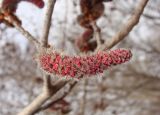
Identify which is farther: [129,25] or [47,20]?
[129,25]

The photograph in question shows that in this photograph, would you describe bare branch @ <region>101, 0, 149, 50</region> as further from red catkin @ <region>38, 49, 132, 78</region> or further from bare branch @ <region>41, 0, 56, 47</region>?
red catkin @ <region>38, 49, 132, 78</region>

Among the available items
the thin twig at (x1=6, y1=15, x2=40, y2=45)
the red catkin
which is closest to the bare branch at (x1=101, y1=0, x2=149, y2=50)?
the thin twig at (x1=6, y1=15, x2=40, y2=45)

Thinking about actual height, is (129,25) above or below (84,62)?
above

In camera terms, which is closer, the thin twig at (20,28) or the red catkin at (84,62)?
the red catkin at (84,62)

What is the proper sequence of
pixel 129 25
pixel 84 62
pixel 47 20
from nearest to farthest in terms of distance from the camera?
1. pixel 84 62
2. pixel 47 20
3. pixel 129 25

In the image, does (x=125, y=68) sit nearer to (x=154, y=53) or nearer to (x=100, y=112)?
(x=154, y=53)

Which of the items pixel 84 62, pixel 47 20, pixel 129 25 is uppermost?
pixel 129 25

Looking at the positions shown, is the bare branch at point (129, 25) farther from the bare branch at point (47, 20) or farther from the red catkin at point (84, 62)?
the red catkin at point (84, 62)

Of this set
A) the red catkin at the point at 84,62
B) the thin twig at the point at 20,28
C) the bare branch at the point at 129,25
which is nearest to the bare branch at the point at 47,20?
the thin twig at the point at 20,28

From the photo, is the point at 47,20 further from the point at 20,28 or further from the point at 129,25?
the point at 129,25

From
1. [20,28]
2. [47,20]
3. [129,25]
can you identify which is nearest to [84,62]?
[47,20]
